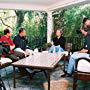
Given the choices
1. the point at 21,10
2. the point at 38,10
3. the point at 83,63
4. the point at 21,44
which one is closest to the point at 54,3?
the point at 38,10

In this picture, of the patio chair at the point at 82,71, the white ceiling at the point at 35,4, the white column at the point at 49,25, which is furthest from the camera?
the white column at the point at 49,25

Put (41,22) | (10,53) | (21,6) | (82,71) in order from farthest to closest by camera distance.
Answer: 1. (41,22)
2. (21,6)
3. (10,53)
4. (82,71)

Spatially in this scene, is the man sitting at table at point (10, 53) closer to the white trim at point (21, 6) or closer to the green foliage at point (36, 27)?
the white trim at point (21, 6)

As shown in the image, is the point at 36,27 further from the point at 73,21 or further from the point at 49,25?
the point at 73,21

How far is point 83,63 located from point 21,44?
3130 mm

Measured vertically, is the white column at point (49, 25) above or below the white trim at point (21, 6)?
below

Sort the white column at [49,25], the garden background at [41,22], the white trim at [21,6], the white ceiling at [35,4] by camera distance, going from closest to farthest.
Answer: the white ceiling at [35,4], the garden background at [41,22], the white trim at [21,6], the white column at [49,25]

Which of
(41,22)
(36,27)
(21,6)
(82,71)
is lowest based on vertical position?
(82,71)

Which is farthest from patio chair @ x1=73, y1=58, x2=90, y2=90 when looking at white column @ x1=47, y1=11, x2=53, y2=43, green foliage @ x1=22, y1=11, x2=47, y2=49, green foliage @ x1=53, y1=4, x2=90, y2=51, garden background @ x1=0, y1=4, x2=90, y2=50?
green foliage @ x1=22, y1=11, x2=47, y2=49

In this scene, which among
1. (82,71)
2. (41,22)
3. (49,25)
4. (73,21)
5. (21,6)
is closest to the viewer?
(82,71)

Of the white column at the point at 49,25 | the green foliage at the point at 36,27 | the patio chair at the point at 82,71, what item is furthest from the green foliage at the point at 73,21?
the patio chair at the point at 82,71

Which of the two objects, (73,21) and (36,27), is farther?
(36,27)

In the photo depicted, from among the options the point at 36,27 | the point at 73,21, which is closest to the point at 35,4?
the point at 36,27

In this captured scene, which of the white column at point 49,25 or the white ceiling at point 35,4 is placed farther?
the white column at point 49,25
